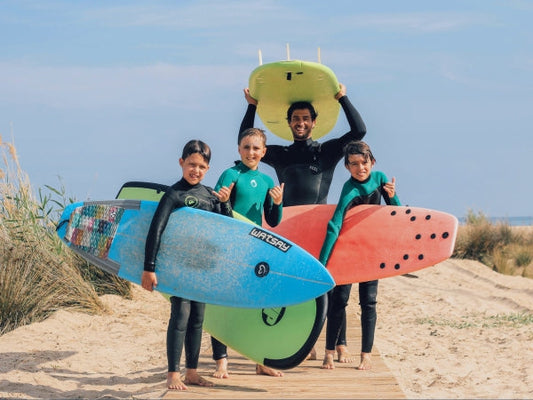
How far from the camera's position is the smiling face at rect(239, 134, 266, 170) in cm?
482

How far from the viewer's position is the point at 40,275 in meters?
8.02

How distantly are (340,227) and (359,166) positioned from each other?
47 centimetres

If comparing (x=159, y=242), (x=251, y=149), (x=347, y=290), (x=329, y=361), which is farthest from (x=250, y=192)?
(x=329, y=361)

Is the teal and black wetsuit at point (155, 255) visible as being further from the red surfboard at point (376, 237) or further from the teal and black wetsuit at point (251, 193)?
the red surfboard at point (376, 237)

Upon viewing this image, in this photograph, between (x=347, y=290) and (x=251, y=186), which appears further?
(x=347, y=290)

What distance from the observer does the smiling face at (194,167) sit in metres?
4.45

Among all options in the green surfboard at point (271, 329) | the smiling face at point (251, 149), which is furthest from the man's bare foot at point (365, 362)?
the smiling face at point (251, 149)

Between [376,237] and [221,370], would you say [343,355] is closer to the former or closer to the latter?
[376,237]

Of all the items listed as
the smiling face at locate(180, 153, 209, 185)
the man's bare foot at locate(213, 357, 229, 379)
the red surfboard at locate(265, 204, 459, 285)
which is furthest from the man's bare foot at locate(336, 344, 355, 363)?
the smiling face at locate(180, 153, 209, 185)

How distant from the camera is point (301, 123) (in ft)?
18.4

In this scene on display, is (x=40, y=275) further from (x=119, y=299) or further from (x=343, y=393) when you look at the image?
(x=343, y=393)

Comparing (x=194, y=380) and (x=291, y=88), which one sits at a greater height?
(x=291, y=88)

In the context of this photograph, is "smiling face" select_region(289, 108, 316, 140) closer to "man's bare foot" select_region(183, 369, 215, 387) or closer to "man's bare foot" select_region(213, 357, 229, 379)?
"man's bare foot" select_region(213, 357, 229, 379)

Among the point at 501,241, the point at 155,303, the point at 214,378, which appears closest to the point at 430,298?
the point at 155,303
